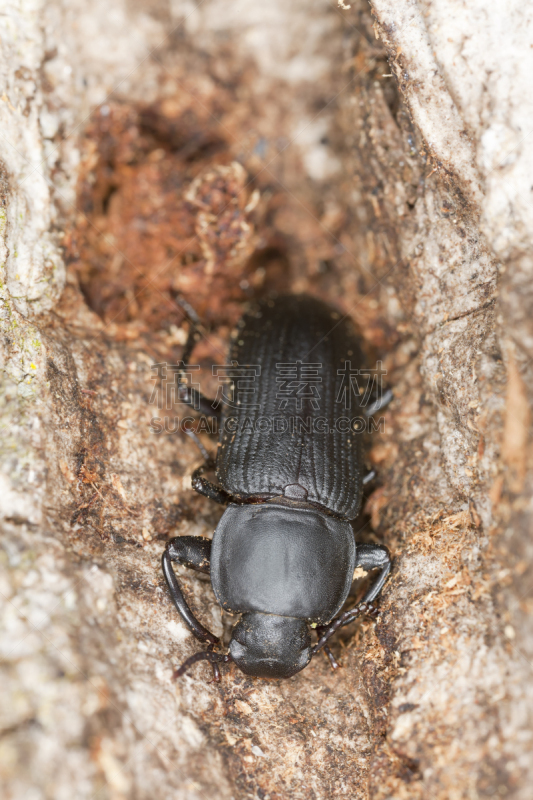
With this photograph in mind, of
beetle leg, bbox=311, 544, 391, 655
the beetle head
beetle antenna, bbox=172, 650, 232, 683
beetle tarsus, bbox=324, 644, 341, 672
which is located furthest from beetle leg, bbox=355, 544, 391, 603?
beetle antenna, bbox=172, 650, 232, 683

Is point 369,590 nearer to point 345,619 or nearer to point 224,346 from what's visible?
point 345,619

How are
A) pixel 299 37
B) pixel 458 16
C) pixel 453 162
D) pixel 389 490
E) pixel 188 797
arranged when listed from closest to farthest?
pixel 188 797 → pixel 458 16 → pixel 453 162 → pixel 389 490 → pixel 299 37

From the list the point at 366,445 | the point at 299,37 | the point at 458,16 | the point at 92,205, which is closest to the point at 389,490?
the point at 366,445

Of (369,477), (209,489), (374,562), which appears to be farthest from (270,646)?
(369,477)

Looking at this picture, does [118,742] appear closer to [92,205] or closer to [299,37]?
[92,205]

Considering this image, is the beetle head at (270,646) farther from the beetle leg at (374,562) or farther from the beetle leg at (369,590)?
the beetle leg at (374,562)

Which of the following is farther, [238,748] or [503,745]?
[238,748]

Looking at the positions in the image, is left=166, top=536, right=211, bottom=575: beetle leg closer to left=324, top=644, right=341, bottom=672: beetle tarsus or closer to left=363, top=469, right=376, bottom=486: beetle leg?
left=324, top=644, right=341, bottom=672: beetle tarsus
